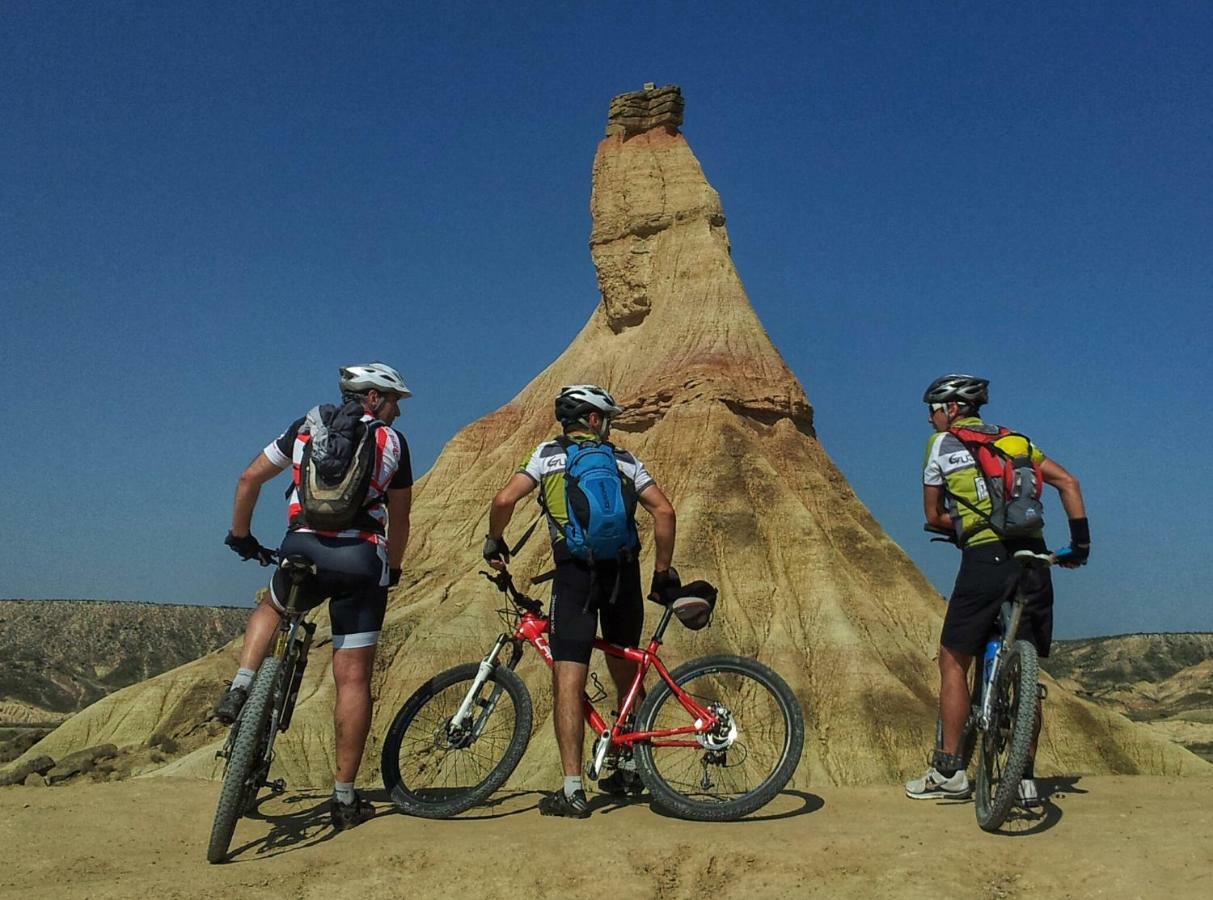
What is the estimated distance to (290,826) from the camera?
604 cm

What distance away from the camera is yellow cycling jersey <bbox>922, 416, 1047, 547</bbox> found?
654cm

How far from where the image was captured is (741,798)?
239 inches

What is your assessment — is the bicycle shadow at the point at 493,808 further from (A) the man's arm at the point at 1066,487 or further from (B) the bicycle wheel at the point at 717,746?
(A) the man's arm at the point at 1066,487

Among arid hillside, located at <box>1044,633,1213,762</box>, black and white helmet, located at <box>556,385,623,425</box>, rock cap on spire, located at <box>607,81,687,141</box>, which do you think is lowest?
Answer: arid hillside, located at <box>1044,633,1213,762</box>

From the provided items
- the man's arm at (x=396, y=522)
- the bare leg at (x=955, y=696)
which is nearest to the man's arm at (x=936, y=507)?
the bare leg at (x=955, y=696)

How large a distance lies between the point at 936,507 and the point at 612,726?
2.53 meters

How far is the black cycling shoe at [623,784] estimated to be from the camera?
6621 millimetres

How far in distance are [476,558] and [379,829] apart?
989 inches

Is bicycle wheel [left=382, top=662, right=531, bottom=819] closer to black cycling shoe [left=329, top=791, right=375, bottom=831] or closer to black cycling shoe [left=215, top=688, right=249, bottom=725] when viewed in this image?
black cycling shoe [left=329, top=791, right=375, bottom=831]

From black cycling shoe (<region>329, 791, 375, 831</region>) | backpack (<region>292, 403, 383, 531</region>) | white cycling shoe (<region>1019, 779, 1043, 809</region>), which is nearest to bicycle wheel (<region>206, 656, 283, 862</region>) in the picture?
black cycling shoe (<region>329, 791, 375, 831</region>)

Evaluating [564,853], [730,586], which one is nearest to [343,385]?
[564,853]

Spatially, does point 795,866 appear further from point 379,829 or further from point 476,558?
point 476,558

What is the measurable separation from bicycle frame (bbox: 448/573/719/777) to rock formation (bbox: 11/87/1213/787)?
15880mm

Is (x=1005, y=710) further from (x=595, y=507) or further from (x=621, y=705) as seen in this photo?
(x=595, y=507)
